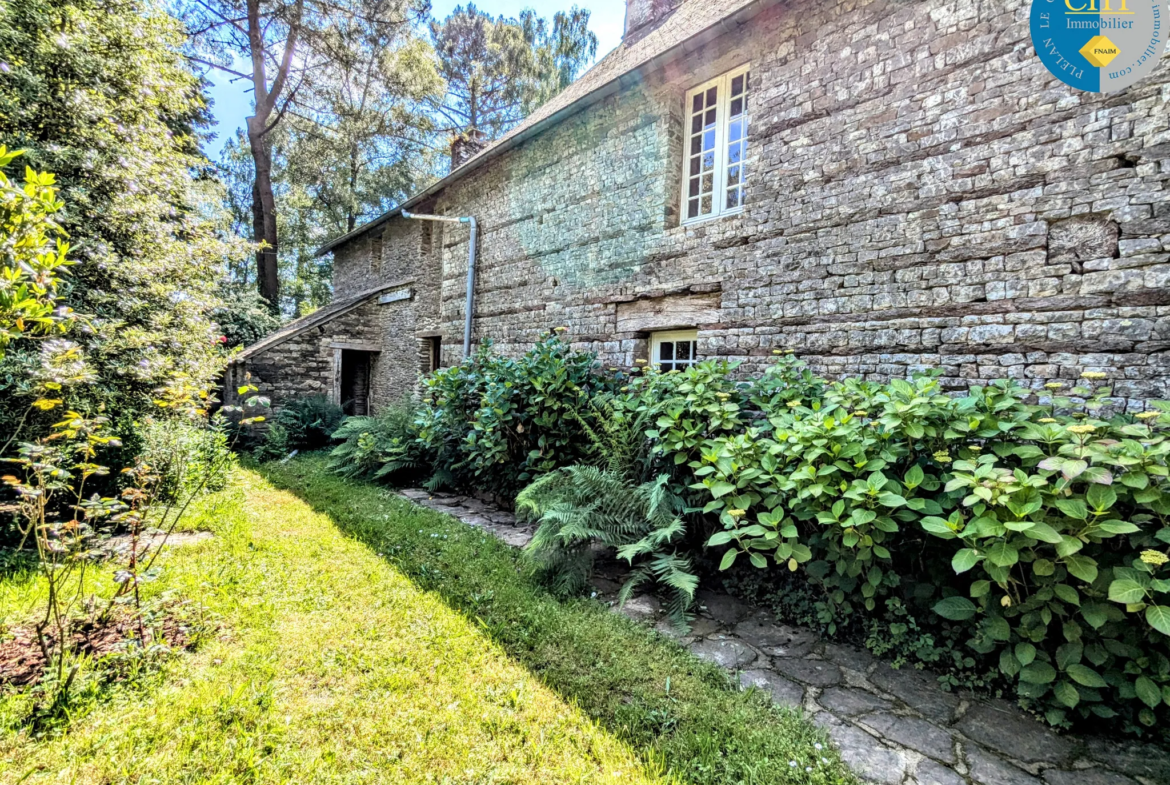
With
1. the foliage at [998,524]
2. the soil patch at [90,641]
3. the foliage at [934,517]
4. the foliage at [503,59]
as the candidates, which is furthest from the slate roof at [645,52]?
the foliage at [503,59]

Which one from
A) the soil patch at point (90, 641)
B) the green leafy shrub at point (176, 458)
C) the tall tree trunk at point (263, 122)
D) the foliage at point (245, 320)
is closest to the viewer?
the soil patch at point (90, 641)

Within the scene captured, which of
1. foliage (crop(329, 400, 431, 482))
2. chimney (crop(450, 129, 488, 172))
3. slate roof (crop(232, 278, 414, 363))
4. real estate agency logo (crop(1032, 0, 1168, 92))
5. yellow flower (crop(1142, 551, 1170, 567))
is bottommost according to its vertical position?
foliage (crop(329, 400, 431, 482))

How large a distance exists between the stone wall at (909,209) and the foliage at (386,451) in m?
3.19

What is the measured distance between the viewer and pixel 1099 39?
137 inches

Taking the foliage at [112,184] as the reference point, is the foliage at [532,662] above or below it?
below

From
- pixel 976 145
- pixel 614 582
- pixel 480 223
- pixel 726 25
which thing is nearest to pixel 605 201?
pixel 726 25

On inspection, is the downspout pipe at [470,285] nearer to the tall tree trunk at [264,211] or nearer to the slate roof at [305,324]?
the slate roof at [305,324]

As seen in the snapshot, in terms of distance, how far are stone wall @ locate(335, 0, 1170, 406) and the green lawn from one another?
132 inches

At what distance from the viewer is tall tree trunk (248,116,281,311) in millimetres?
14008

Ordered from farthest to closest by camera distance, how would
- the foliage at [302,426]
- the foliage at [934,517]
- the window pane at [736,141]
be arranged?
the foliage at [302,426], the window pane at [736,141], the foliage at [934,517]

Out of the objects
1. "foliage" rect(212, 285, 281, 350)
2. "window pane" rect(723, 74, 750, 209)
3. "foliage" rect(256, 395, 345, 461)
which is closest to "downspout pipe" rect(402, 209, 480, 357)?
"foliage" rect(256, 395, 345, 461)

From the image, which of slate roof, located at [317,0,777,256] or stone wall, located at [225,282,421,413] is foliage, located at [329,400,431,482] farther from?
slate roof, located at [317,0,777,256]

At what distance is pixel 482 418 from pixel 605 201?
357 cm

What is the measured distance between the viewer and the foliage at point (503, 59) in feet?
62.0
